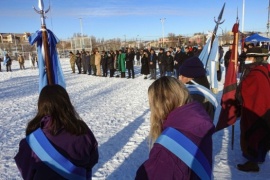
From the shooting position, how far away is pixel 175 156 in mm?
1408

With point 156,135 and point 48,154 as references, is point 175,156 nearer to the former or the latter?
point 156,135

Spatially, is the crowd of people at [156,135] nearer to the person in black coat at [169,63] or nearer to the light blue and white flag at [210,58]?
the light blue and white flag at [210,58]

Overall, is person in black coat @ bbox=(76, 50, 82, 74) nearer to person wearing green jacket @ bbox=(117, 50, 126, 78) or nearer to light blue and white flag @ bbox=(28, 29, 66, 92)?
person wearing green jacket @ bbox=(117, 50, 126, 78)

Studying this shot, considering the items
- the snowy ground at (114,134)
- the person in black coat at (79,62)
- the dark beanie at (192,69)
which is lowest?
the snowy ground at (114,134)

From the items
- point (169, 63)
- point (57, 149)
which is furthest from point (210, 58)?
point (169, 63)

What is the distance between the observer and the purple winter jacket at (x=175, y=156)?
4.53ft

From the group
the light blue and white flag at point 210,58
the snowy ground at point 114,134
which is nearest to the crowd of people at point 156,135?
the snowy ground at point 114,134

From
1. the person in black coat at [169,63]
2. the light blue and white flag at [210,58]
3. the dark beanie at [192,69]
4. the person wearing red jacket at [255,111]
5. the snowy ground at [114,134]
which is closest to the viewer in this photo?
the dark beanie at [192,69]

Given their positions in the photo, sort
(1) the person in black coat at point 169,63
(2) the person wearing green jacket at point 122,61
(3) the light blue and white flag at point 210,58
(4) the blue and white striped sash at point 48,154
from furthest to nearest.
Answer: (2) the person wearing green jacket at point 122,61 → (1) the person in black coat at point 169,63 → (3) the light blue and white flag at point 210,58 → (4) the blue and white striped sash at point 48,154

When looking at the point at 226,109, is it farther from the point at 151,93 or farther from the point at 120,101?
the point at 120,101

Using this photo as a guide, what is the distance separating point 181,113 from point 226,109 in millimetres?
3357

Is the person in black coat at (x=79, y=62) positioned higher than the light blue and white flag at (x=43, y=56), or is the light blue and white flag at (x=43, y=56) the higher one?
the light blue and white flag at (x=43, y=56)

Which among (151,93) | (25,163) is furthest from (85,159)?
(151,93)

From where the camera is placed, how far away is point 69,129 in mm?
1864
